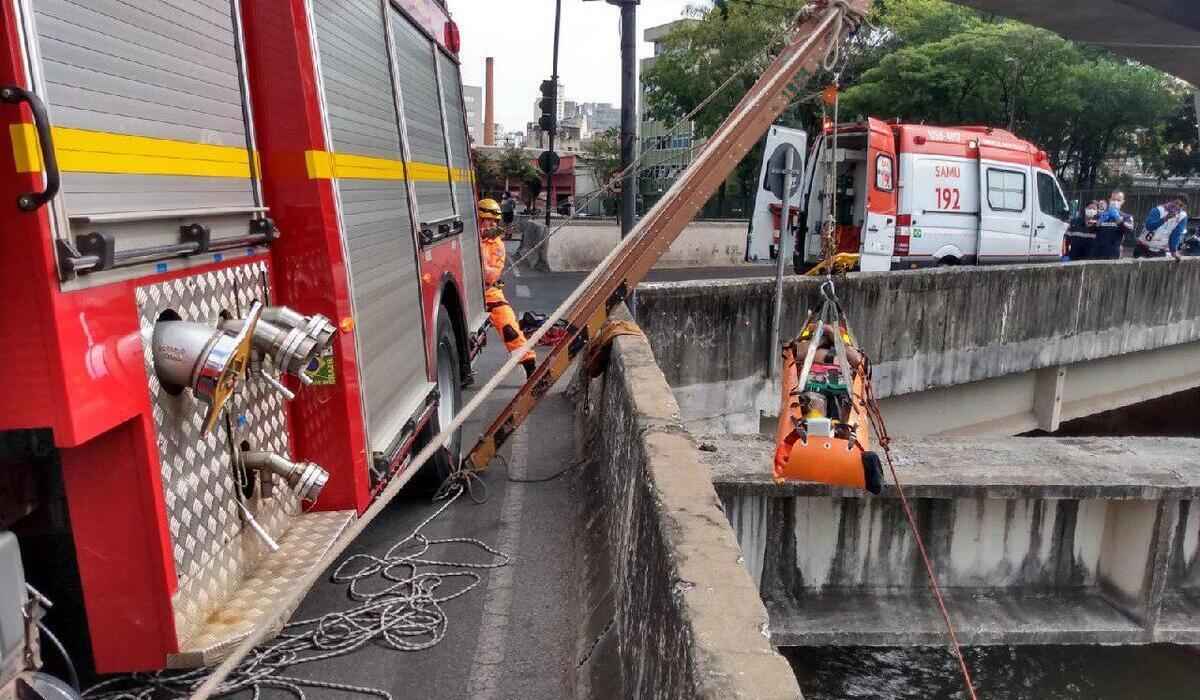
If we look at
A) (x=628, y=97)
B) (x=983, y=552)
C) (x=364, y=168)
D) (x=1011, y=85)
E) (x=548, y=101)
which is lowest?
(x=983, y=552)

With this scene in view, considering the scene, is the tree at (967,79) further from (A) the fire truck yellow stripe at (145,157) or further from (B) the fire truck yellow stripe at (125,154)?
(B) the fire truck yellow stripe at (125,154)

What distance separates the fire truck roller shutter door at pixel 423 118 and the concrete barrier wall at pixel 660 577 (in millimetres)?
1739

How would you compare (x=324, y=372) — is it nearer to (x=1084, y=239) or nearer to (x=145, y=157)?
(x=145, y=157)

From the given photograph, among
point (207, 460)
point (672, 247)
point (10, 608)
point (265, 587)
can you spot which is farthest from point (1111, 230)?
point (10, 608)

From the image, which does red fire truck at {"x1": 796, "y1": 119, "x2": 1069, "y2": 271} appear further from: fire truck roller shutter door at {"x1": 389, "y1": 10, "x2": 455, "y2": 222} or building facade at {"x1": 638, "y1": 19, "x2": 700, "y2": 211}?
fire truck roller shutter door at {"x1": 389, "y1": 10, "x2": 455, "y2": 222}

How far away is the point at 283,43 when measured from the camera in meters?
3.42

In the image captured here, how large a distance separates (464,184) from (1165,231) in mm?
13850

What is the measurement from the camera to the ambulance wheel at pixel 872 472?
3.73 meters

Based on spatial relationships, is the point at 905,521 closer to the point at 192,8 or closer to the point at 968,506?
the point at 968,506

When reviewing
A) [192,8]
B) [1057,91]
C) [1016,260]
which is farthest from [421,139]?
[1057,91]

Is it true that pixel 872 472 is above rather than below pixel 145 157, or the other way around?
below

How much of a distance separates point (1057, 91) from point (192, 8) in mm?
30681

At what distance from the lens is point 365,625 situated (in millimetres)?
3908

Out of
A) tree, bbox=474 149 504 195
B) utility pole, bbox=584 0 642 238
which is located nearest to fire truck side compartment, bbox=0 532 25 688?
utility pole, bbox=584 0 642 238
